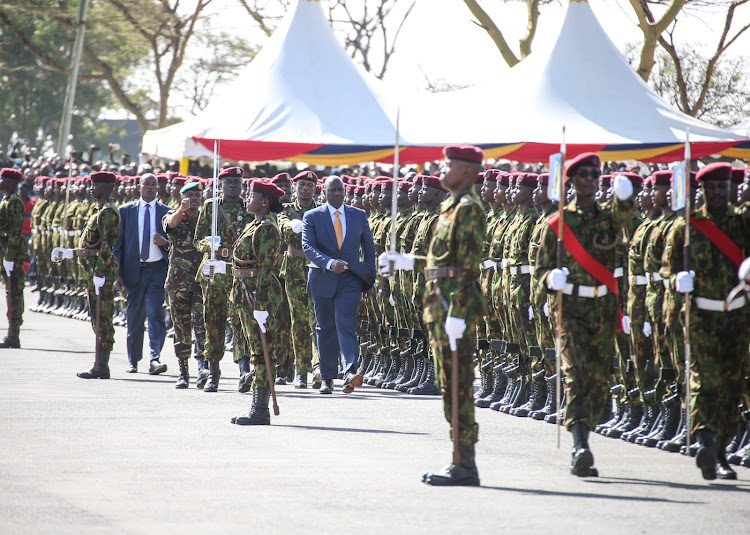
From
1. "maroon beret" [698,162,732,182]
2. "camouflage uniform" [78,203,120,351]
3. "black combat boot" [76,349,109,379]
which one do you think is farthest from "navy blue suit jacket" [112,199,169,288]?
"maroon beret" [698,162,732,182]

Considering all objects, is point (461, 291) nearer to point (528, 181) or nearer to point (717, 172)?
point (717, 172)

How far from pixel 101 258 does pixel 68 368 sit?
1.66 meters

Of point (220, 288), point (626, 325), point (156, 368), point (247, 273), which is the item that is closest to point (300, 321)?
point (220, 288)

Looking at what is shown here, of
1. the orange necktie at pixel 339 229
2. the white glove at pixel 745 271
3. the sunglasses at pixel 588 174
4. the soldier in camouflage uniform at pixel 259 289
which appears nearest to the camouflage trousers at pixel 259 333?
the soldier in camouflage uniform at pixel 259 289

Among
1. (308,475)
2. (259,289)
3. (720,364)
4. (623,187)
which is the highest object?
(623,187)

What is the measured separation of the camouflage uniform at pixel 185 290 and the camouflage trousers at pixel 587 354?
664 centimetres

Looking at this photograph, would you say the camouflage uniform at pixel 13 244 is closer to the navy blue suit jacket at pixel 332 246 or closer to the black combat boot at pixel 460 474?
the navy blue suit jacket at pixel 332 246

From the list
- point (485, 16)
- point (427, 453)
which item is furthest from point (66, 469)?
point (485, 16)

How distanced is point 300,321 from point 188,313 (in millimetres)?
1310

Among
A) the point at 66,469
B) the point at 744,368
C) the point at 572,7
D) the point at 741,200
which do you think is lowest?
the point at 66,469

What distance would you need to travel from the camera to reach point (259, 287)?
1195cm

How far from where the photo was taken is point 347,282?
14.6m

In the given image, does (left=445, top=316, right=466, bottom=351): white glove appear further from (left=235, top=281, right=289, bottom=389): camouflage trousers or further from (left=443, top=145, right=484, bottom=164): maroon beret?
(left=235, top=281, right=289, bottom=389): camouflage trousers

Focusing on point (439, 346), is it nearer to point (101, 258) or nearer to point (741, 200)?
point (741, 200)
